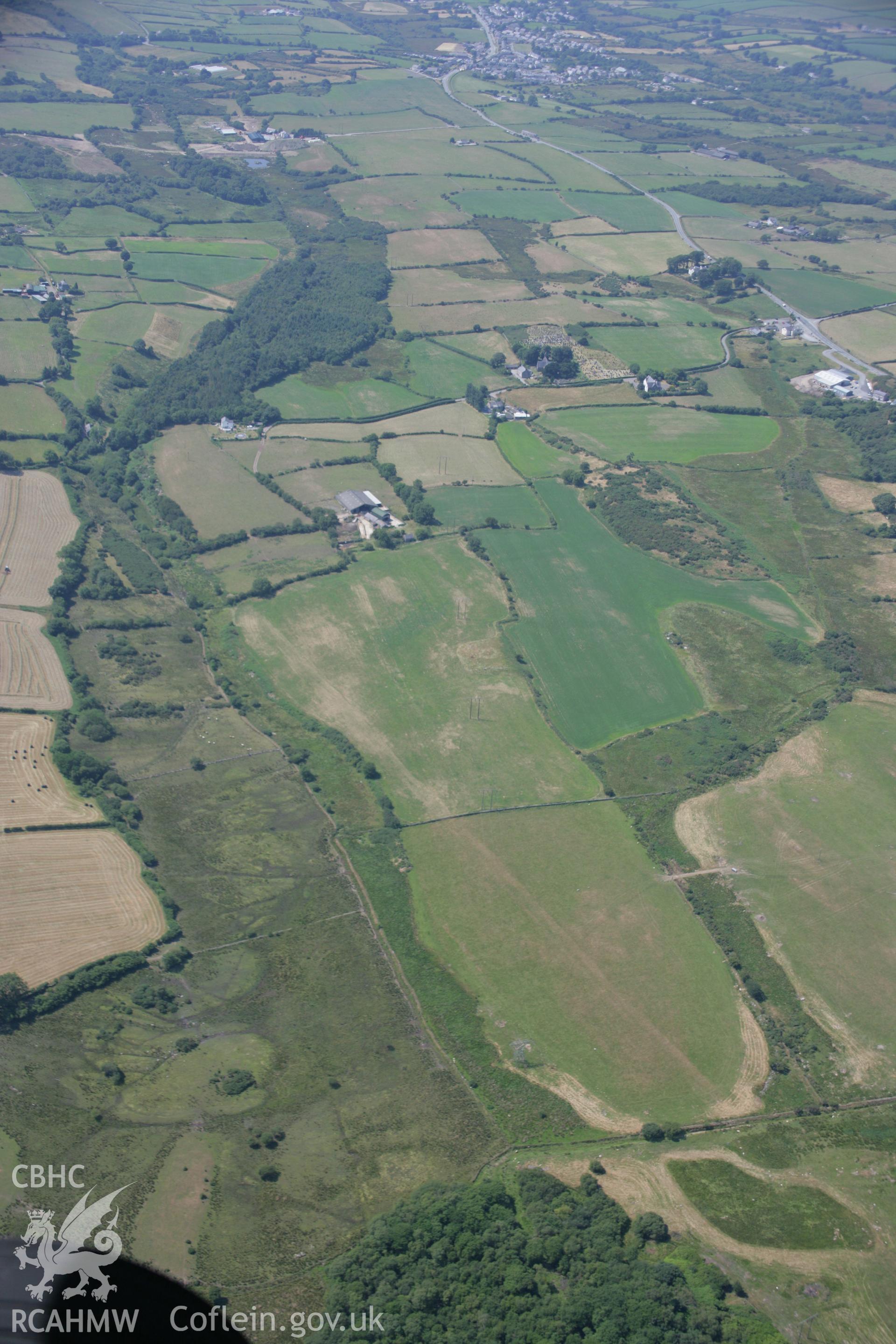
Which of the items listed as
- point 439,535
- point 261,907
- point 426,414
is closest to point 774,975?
point 261,907

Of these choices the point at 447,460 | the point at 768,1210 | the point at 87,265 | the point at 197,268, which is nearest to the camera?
the point at 768,1210

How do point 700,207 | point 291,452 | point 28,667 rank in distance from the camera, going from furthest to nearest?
point 700,207 → point 291,452 → point 28,667

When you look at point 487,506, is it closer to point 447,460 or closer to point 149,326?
point 447,460

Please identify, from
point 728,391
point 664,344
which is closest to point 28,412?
point 664,344

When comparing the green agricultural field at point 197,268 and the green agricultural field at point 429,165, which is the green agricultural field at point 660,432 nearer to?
the green agricultural field at point 197,268

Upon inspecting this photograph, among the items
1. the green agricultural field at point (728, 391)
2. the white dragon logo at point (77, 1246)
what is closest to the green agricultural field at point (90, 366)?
the green agricultural field at point (728, 391)

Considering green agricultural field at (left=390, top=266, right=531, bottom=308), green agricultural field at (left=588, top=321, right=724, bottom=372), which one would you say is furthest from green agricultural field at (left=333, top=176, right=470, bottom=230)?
green agricultural field at (left=588, top=321, right=724, bottom=372)
